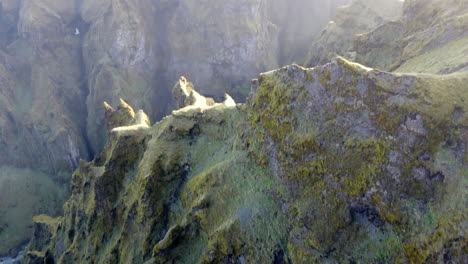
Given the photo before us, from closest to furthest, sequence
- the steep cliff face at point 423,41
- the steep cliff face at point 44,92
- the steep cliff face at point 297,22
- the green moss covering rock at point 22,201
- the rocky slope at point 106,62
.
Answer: the steep cliff face at point 423,41 → the green moss covering rock at point 22,201 → the steep cliff face at point 44,92 → the rocky slope at point 106,62 → the steep cliff face at point 297,22

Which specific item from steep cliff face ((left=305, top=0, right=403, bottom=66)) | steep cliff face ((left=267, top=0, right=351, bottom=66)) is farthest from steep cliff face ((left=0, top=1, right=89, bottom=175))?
steep cliff face ((left=305, top=0, right=403, bottom=66))

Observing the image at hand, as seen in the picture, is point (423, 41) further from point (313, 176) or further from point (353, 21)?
point (353, 21)

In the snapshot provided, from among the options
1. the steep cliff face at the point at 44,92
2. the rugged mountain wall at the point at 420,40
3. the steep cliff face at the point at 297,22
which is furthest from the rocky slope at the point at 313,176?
the steep cliff face at the point at 297,22

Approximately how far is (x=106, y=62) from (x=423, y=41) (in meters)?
111

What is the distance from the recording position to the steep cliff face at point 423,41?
23656mm

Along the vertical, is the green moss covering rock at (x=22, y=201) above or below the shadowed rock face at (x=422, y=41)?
below

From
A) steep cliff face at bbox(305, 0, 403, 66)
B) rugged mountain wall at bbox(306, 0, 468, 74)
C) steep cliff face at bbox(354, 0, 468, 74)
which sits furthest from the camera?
steep cliff face at bbox(305, 0, 403, 66)

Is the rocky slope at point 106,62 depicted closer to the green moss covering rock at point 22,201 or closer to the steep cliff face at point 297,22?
the steep cliff face at point 297,22

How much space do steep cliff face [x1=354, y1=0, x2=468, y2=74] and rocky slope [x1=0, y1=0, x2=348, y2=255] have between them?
254 feet

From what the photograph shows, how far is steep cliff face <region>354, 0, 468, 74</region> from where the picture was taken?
77.6 feet

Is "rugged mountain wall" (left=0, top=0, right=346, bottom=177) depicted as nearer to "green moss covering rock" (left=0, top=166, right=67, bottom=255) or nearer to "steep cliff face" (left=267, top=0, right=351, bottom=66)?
"steep cliff face" (left=267, top=0, right=351, bottom=66)

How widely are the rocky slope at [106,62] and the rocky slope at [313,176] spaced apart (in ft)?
295

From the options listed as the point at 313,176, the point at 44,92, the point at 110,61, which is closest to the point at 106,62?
the point at 110,61

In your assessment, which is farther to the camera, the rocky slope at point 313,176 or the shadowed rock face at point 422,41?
the shadowed rock face at point 422,41
